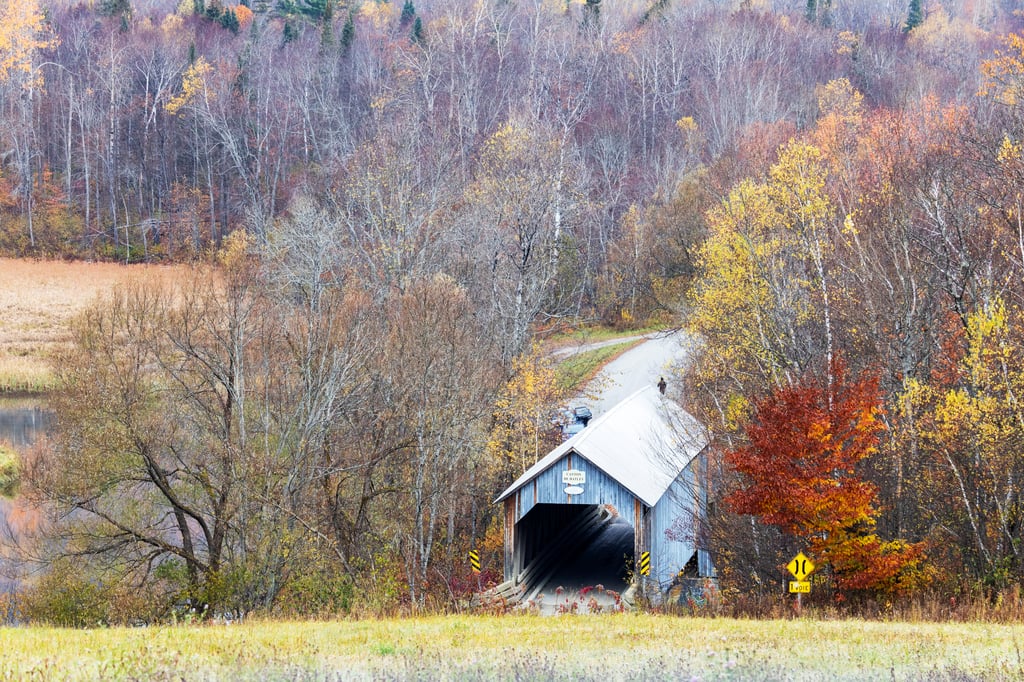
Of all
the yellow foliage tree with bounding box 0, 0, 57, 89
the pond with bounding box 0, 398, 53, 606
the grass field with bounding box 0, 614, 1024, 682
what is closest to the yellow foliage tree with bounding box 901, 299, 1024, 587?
the grass field with bounding box 0, 614, 1024, 682

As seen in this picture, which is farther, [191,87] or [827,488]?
[191,87]

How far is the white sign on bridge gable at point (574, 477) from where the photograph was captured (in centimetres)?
2516

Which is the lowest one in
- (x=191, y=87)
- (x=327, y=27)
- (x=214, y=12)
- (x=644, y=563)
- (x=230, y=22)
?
(x=644, y=563)

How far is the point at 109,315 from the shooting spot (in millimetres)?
27141

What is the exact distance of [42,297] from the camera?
6744 centimetres

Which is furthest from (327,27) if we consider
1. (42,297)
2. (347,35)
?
(42,297)

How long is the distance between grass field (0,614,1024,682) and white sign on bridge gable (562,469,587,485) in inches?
503

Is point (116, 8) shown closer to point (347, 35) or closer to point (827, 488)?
point (347, 35)

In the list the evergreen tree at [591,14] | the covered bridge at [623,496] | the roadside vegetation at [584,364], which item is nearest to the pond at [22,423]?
the covered bridge at [623,496]

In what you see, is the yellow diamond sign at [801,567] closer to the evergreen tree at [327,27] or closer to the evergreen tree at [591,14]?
the evergreen tree at [591,14]

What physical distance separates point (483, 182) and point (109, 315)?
21.8 m

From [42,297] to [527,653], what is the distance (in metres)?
66.3

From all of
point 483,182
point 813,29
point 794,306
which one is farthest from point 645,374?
point 813,29

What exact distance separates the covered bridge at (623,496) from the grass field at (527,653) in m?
12.6
